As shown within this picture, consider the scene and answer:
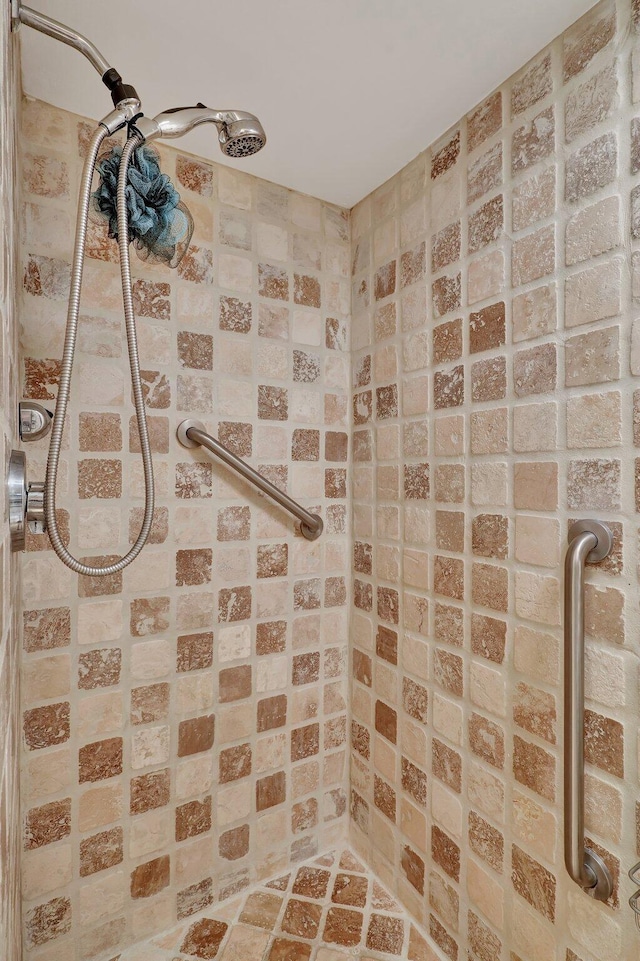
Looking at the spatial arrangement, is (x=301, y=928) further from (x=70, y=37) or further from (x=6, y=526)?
(x=70, y=37)

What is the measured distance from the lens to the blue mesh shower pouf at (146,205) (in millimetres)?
750

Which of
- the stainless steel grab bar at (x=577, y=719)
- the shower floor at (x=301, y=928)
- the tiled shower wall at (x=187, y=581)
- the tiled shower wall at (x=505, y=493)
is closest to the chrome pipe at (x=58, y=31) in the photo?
the tiled shower wall at (x=187, y=581)

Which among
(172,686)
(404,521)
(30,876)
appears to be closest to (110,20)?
(404,521)

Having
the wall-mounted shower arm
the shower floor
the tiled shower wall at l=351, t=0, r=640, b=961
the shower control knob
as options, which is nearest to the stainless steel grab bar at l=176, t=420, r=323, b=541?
the tiled shower wall at l=351, t=0, r=640, b=961

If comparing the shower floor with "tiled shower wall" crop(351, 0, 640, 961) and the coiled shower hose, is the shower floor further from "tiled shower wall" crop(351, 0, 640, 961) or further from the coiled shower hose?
the coiled shower hose

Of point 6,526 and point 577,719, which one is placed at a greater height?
point 6,526

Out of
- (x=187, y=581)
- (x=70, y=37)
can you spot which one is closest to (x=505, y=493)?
(x=187, y=581)

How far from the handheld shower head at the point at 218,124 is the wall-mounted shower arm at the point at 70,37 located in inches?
2.0

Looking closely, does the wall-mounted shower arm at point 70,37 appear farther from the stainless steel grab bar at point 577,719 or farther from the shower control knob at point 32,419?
the stainless steel grab bar at point 577,719

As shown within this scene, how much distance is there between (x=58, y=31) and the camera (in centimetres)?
68

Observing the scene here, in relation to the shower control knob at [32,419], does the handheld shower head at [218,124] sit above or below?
above

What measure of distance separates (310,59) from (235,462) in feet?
2.44

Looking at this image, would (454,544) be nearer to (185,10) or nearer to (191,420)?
(191,420)

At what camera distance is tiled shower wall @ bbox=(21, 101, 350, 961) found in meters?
0.96
